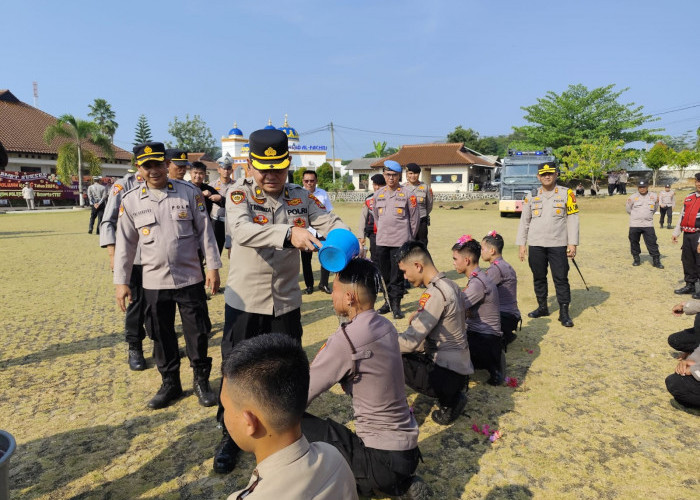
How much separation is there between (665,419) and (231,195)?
3736 millimetres

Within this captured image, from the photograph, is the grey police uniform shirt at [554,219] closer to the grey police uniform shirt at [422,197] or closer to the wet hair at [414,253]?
the grey police uniform shirt at [422,197]

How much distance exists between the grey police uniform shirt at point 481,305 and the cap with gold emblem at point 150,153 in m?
2.92

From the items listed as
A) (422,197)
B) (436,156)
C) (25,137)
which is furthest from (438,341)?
(25,137)

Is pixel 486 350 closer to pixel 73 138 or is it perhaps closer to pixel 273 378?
pixel 273 378

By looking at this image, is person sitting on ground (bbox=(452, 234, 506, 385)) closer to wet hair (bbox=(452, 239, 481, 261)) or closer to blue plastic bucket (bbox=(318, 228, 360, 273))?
wet hair (bbox=(452, 239, 481, 261))

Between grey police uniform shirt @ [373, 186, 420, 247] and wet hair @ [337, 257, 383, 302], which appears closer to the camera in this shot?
wet hair @ [337, 257, 383, 302]

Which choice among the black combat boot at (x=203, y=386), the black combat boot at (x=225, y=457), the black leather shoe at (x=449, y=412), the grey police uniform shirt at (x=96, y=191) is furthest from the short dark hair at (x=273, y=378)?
the grey police uniform shirt at (x=96, y=191)

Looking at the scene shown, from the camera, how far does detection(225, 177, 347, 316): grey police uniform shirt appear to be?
116 inches

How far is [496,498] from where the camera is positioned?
102 inches

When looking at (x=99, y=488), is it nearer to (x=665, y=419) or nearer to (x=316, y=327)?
(x=316, y=327)

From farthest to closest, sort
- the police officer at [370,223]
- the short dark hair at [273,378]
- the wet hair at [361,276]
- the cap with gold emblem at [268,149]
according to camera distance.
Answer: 1. the police officer at [370,223]
2. the cap with gold emblem at [268,149]
3. the wet hair at [361,276]
4. the short dark hair at [273,378]

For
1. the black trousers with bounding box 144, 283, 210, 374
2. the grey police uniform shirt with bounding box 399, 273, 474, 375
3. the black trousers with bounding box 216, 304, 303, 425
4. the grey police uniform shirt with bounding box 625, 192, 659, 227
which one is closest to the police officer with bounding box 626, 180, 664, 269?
the grey police uniform shirt with bounding box 625, 192, 659, 227

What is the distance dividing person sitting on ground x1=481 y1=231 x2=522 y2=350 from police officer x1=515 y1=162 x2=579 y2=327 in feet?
4.06

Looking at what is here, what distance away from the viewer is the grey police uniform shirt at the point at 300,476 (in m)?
1.34
